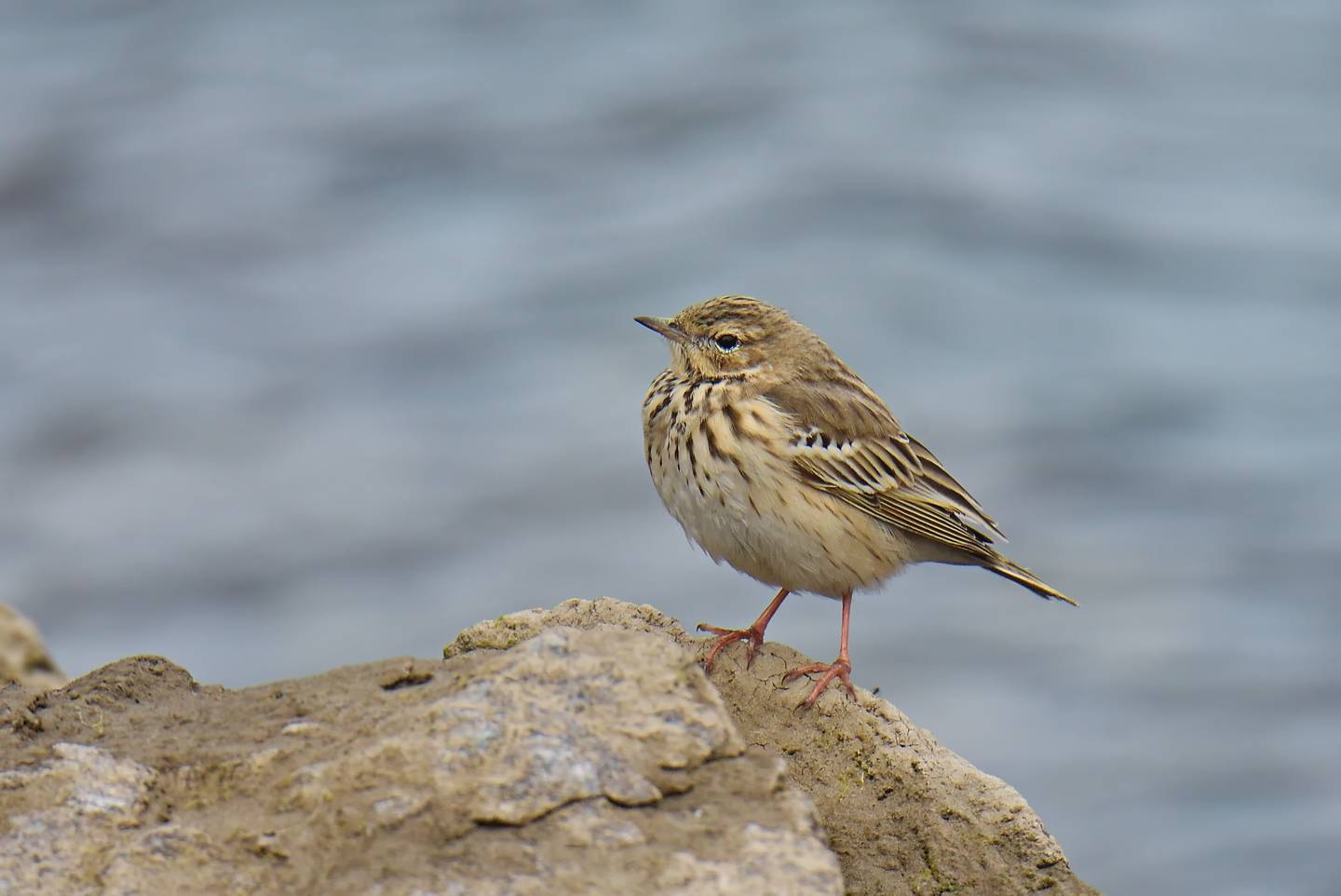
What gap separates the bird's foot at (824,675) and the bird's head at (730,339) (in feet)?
5.84

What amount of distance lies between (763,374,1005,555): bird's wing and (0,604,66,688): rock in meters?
3.14

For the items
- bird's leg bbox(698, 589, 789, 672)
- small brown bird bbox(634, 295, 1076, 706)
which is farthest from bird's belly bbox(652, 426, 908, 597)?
bird's leg bbox(698, 589, 789, 672)

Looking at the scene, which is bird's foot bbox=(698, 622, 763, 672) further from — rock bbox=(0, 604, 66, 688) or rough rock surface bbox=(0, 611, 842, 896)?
rock bbox=(0, 604, 66, 688)

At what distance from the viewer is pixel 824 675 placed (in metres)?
6.03

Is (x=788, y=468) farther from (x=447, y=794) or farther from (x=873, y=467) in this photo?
(x=447, y=794)

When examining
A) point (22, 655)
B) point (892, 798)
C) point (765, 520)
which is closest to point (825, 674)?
point (892, 798)

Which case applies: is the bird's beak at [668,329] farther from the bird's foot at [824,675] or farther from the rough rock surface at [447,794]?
the rough rock surface at [447,794]

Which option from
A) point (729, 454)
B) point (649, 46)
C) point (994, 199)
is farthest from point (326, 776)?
point (649, 46)

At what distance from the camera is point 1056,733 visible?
508 inches

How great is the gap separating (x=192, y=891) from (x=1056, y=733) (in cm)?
966

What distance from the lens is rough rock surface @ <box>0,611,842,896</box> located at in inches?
157

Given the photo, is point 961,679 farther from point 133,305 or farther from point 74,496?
point 133,305

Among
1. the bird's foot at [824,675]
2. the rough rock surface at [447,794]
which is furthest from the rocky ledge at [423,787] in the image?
the bird's foot at [824,675]

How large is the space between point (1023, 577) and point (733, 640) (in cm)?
166
